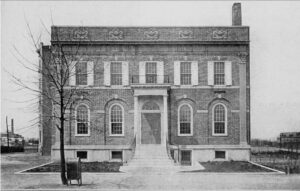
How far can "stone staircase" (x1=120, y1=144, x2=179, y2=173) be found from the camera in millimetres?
22288

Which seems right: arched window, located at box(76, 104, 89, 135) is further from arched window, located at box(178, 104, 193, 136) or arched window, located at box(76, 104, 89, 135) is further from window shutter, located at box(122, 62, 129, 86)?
arched window, located at box(178, 104, 193, 136)

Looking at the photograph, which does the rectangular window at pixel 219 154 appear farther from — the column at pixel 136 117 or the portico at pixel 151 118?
the column at pixel 136 117

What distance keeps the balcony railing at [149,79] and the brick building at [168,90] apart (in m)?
0.07

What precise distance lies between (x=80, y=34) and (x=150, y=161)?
10.3 meters

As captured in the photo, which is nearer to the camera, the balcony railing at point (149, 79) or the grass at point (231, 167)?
the grass at point (231, 167)

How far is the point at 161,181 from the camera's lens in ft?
59.1

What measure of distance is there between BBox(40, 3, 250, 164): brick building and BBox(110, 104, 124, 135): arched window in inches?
2.7

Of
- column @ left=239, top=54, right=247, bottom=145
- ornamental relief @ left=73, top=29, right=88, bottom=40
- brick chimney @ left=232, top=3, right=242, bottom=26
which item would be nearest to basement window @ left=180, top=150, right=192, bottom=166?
column @ left=239, top=54, right=247, bottom=145

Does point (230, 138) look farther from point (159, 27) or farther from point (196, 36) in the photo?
point (159, 27)

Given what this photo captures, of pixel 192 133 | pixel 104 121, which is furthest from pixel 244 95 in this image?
pixel 104 121

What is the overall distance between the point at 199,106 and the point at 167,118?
2.41m

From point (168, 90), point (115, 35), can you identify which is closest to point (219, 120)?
point (168, 90)

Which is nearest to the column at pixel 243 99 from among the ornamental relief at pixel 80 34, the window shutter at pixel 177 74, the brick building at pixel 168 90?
the brick building at pixel 168 90

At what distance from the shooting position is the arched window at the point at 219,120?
2745 cm
